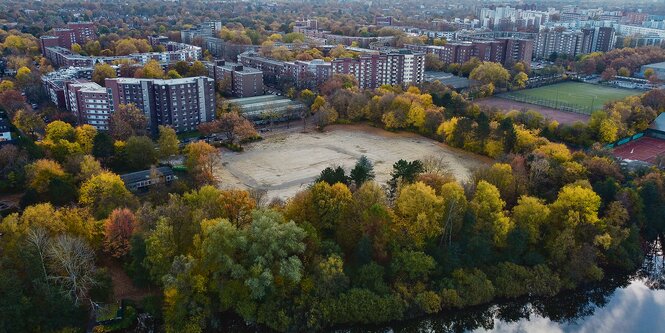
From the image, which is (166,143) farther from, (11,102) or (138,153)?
(11,102)

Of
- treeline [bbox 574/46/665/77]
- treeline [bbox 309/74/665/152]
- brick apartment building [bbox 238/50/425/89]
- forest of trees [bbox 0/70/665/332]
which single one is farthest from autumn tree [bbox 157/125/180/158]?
treeline [bbox 574/46/665/77]

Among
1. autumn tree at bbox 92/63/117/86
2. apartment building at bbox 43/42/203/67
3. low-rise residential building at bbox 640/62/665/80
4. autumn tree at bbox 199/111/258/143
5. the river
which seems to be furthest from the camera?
low-rise residential building at bbox 640/62/665/80

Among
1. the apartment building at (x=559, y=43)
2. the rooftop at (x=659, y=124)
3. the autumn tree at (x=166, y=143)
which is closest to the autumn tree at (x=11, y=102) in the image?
the autumn tree at (x=166, y=143)

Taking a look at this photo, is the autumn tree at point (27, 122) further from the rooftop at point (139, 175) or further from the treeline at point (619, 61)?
the treeline at point (619, 61)

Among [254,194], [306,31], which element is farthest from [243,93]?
[306,31]

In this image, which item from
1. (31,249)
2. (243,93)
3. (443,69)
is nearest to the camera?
(31,249)

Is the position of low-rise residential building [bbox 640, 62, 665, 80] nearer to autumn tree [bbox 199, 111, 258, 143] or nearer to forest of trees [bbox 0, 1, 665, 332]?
forest of trees [bbox 0, 1, 665, 332]

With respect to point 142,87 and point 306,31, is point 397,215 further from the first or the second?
point 306,31
